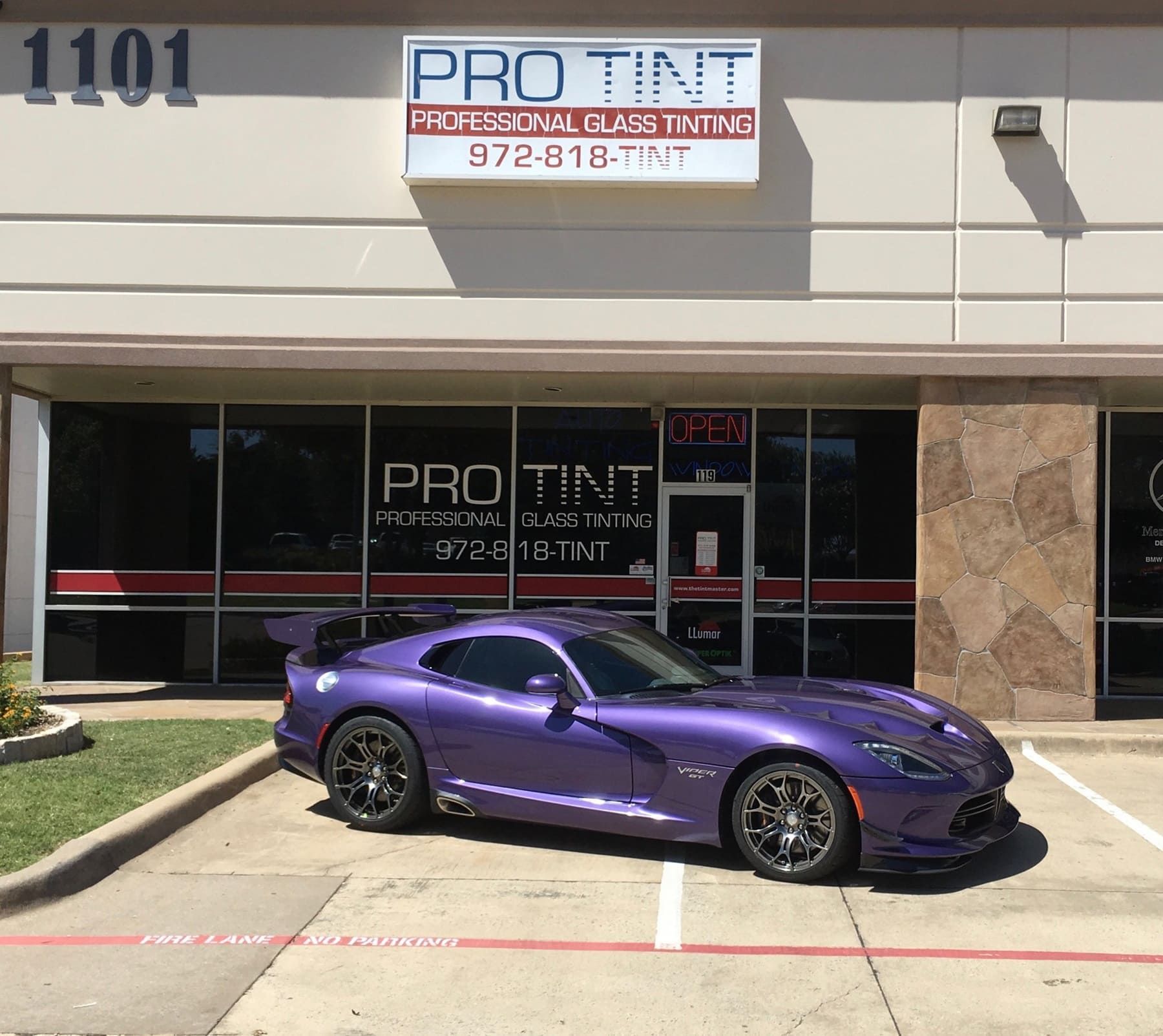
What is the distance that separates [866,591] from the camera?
12.6 meters

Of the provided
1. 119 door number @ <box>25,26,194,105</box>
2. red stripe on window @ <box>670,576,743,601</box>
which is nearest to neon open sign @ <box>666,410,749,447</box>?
Answer: red stripe on window @ <box>670,576,743,601</box>

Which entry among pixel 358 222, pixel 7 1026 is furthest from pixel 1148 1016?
pixel 358 222

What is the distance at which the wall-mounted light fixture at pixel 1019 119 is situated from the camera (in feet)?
33.6

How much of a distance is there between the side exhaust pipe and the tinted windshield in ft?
3.32

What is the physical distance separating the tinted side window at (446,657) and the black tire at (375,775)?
0.42 metres

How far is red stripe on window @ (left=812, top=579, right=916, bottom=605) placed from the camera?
41.1ft

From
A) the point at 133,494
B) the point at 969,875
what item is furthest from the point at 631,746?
the point at 133,494

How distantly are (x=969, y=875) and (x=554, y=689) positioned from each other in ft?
7.99

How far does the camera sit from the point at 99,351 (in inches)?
420

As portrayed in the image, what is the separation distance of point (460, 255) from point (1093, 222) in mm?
5796

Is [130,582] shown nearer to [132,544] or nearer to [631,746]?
[132,544]

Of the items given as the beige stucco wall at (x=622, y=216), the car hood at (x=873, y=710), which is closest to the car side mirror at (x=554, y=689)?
the car hood at (x=873, y=710)

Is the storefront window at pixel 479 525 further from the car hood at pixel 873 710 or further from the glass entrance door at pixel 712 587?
the car hood at pixel 873 710

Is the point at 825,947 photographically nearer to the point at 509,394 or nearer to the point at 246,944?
the point at 246,944
